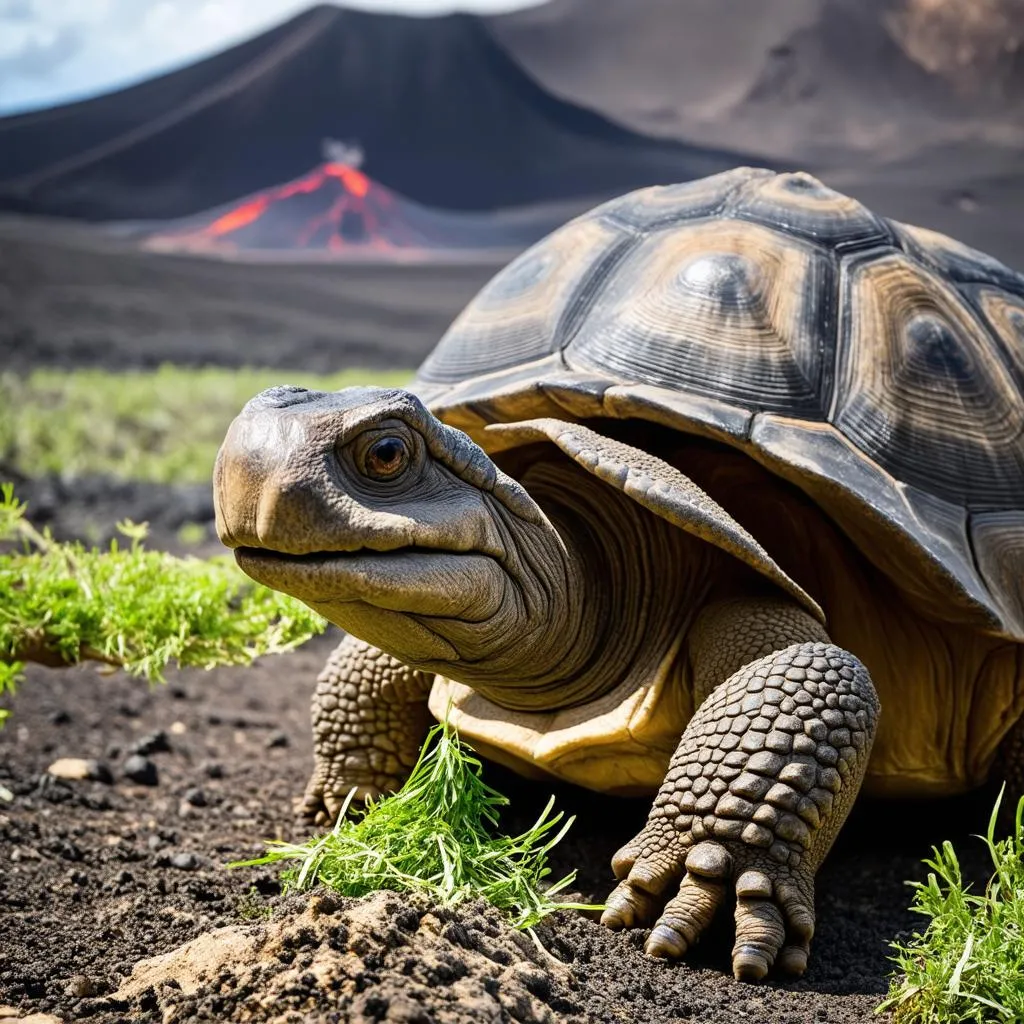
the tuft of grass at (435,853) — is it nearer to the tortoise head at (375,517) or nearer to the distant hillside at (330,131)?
the tortoise head at (375,517)

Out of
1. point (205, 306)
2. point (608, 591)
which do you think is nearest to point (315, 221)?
point (205, 306)

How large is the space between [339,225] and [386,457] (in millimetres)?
7469

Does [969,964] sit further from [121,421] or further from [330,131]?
[330,131]

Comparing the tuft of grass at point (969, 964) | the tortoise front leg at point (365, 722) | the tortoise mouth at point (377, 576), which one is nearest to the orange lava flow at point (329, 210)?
the tortoise front leg at point (365, 722)

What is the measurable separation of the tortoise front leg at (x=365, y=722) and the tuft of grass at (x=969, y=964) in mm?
1622

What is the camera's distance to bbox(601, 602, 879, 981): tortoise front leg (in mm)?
2430

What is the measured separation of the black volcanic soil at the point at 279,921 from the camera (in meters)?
1.88

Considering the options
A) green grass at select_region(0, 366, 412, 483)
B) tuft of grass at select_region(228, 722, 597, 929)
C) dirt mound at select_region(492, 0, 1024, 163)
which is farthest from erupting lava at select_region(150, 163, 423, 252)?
tuft of grass at select_region(228, 722, 597, 929)

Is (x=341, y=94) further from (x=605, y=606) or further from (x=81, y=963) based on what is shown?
(x=81, y=963)

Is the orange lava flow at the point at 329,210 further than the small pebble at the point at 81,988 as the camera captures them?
Yes

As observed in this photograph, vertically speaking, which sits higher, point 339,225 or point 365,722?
point 339,225

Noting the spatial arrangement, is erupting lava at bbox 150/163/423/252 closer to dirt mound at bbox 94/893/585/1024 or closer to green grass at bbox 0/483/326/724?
green grass at bbox 0/483/326/724

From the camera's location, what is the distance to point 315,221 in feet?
30.6

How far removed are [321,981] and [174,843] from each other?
1624 millimetres
